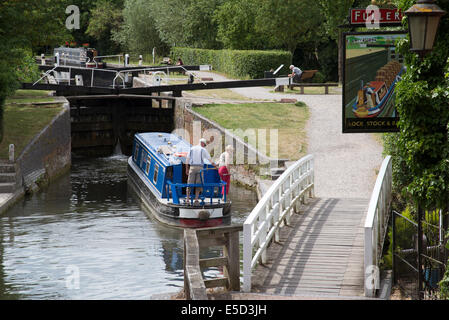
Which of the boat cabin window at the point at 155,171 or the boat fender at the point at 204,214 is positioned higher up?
the boat cabin window at the point at 155,171

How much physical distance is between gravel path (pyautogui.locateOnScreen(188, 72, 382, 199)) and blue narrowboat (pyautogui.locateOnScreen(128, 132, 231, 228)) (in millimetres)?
2643

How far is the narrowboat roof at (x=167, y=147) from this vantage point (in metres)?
20.5

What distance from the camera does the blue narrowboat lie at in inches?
741

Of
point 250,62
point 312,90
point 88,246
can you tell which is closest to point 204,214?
point 88,246

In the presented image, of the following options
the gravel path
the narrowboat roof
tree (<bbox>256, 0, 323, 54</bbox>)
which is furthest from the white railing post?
tree (<bbox>256, 0, 323, 54</bbox>)

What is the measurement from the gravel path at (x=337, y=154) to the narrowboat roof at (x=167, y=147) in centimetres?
390

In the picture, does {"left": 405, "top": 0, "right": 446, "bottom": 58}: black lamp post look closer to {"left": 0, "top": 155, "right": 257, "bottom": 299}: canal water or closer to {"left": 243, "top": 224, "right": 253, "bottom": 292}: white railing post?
{"left": 243, "top": 224, "right": 253, "bottom": 292}: white railing post

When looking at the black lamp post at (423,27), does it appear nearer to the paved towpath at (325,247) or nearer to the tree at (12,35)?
the paved towpath at (325,247)

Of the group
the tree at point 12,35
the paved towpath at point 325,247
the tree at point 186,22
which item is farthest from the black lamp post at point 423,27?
the tree at point 186,22

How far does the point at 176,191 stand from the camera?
760 inches

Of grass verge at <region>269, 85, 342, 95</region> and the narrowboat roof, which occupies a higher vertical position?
grass verge at <region>269, 85, 342, 95</region>

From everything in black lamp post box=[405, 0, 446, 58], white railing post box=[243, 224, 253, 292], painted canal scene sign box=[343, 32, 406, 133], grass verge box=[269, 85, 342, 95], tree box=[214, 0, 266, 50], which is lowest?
white railing post box=[243, 224, 253, 292]

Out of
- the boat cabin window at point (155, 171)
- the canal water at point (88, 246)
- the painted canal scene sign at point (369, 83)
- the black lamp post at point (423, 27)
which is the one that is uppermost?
the black lamp post at point (423, 27)
